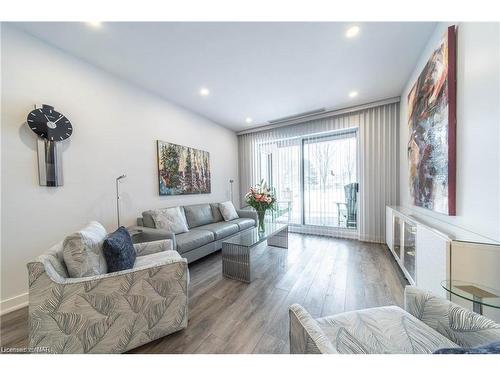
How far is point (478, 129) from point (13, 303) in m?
4.07

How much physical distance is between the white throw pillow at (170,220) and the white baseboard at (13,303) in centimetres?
132

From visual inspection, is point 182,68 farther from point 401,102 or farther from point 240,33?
point 401,102

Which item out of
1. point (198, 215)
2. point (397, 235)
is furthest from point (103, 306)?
point (397, 235)

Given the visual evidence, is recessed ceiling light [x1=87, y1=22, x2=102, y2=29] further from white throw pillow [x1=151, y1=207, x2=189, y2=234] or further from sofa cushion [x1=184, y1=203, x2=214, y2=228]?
sofa cushion [x1=184, y1=203, x2=214, y2=228]

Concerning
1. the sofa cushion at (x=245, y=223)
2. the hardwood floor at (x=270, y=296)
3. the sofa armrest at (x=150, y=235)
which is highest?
the sofa armrest at (x=150, y=235)

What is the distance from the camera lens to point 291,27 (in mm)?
1667

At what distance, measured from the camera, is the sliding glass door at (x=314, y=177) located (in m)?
3.68

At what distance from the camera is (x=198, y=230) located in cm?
289

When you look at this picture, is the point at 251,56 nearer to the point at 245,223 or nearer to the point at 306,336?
the point at 306,336

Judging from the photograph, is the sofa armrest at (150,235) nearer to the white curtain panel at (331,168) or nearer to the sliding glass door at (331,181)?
the white curtain panel at (331,168)

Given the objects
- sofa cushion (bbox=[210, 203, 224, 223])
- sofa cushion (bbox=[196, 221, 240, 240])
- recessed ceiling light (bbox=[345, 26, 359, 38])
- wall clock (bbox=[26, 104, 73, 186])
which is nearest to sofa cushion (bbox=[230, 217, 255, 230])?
sofa cushion (bbox=[196, 221, 240, 240])

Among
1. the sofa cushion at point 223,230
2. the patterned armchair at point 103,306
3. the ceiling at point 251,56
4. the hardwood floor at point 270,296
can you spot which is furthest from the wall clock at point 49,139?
the sofa cushion at point 223,230

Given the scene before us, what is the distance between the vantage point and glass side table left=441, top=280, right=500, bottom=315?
2.92ft
